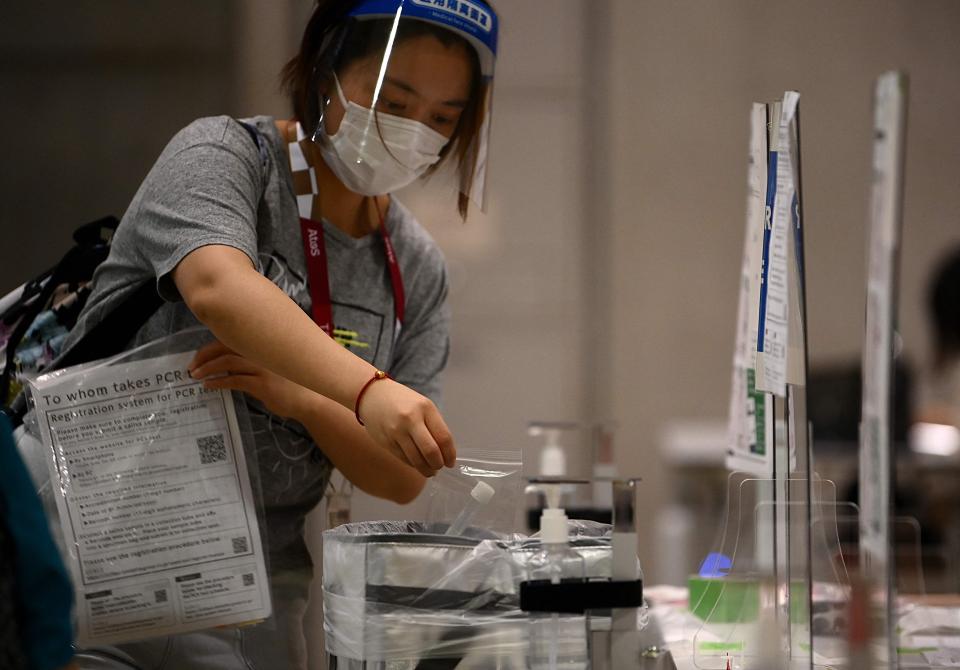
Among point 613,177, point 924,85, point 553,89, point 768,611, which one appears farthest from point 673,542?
point 768,611

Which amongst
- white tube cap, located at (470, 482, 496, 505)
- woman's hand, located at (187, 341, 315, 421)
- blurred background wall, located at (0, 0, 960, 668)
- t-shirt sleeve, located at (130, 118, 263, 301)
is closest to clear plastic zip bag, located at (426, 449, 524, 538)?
white tube cap, located at (470, 482, 496, 505)

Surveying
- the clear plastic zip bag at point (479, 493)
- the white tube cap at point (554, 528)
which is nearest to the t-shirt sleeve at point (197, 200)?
the clear plastic zip bag at point (479, 493)

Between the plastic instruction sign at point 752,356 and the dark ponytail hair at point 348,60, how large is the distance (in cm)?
37

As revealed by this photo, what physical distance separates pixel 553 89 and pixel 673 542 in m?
1.77

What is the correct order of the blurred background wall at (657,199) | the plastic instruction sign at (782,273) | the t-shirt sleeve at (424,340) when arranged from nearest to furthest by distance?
the plastic instruction sign at (782,273) < the t-shirt sleeve at (424,340) < the blurred background wall at (657,199)

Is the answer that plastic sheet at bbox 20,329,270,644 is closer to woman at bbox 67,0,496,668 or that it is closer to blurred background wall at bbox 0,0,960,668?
woman at bbox 67,0,496,668

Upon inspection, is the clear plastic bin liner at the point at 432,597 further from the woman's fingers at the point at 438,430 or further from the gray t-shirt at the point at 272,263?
the gray t-shirt at the point at 272,263

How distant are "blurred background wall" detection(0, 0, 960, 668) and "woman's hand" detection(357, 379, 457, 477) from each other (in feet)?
8.79

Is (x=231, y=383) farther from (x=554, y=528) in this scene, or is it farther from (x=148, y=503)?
(x=554, y=528)

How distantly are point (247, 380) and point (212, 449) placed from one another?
91 mm

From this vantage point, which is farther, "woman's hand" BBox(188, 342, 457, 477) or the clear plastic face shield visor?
the clear plastic face shield visor

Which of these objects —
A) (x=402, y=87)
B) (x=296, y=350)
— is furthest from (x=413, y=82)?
(x=296, y=350)

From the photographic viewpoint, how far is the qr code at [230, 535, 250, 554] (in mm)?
1140

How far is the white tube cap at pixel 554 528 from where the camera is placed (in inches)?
35.3
